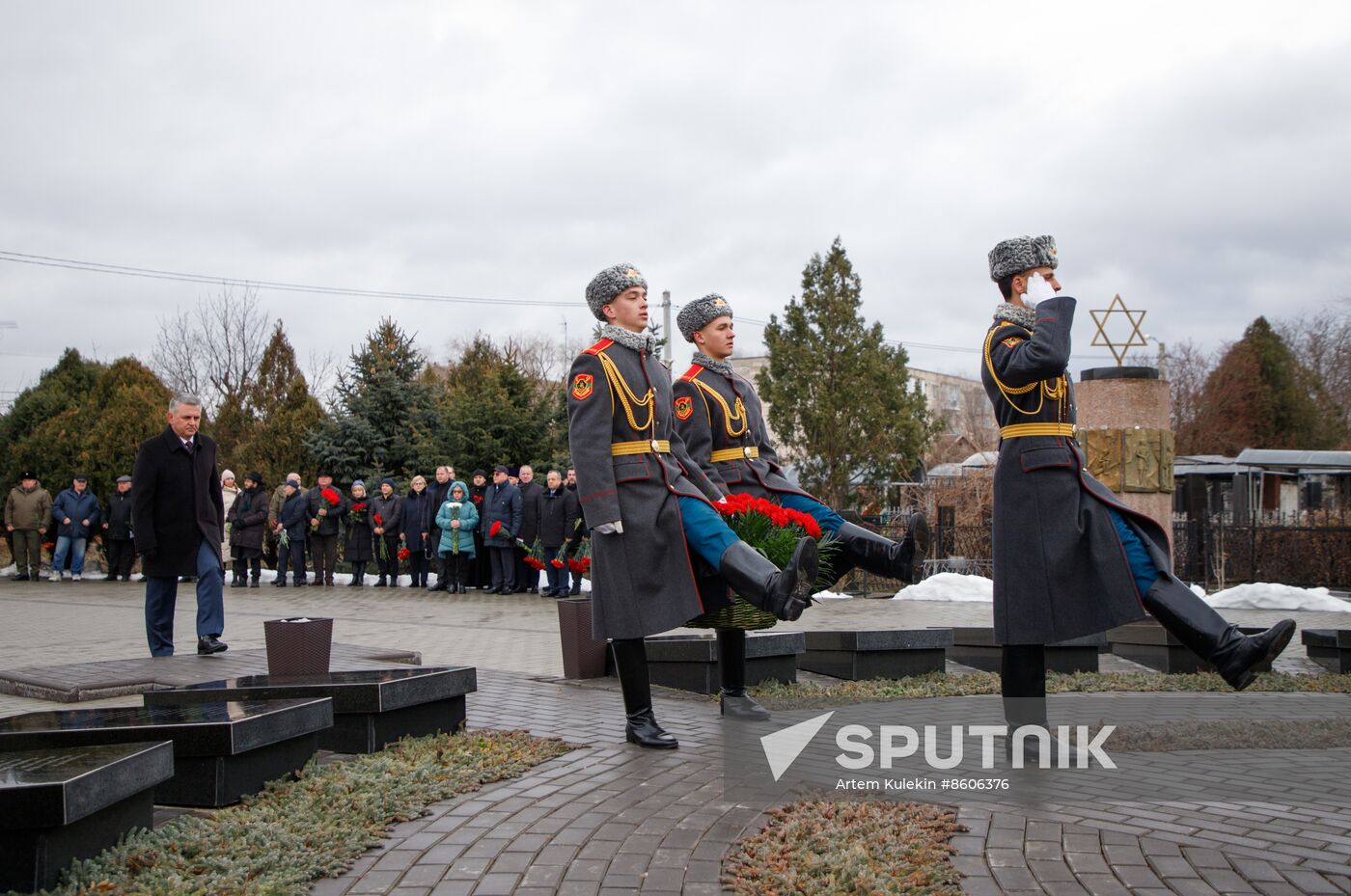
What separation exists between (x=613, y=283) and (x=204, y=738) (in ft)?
9.15

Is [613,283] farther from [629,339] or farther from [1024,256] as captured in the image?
[1024,256]

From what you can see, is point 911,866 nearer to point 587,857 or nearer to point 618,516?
point 587,857

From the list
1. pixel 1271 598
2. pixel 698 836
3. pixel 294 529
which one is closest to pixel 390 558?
pixel 294 529

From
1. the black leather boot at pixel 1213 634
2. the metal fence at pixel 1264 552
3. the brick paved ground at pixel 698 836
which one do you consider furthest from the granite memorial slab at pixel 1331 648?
the metal fence at pixel 1264 552

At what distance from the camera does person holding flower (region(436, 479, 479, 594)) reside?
1908 centimetres

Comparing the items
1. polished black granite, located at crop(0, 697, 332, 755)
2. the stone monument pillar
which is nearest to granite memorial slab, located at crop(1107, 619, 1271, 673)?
the stone monument pillar

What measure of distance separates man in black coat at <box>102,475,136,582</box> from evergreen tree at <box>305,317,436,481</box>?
3346 millimetres

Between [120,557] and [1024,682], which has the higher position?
[120,557]

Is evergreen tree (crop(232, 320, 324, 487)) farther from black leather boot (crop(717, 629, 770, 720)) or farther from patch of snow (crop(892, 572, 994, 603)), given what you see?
black leather boot (crop(717, 629, 770, 720))

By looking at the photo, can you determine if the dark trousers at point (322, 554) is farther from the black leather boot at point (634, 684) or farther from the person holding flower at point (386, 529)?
the black leather boot at point (634, 684)

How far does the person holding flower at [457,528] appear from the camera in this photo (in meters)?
19.1

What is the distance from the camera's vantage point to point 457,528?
19078mm

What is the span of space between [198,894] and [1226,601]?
1410 centimetres

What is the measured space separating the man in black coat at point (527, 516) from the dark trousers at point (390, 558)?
2450 millimetres
